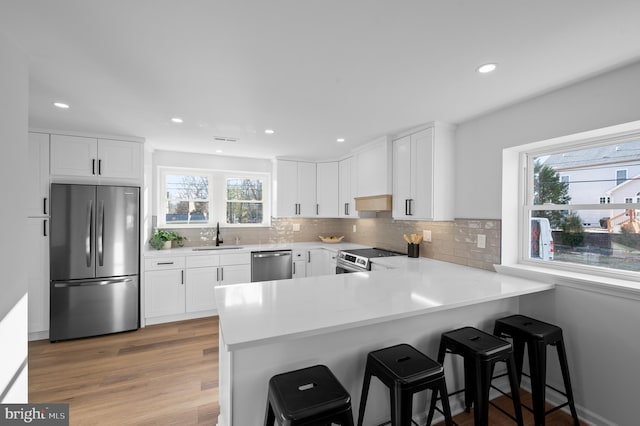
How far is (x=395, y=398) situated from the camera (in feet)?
4.51

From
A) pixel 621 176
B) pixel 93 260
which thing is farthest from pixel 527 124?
pixel 93 260

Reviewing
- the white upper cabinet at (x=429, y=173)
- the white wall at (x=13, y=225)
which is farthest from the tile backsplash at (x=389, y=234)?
the white wall at (x=13, y=225)

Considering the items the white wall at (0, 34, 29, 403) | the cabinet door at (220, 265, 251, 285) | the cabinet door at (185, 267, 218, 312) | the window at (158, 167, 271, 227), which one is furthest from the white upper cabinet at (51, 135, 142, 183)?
the white wall at (0, 34, 29, 403)

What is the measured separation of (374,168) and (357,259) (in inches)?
47.5

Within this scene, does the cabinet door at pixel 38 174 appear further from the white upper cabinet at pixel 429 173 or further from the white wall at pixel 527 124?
the white wall at pixel 527 124

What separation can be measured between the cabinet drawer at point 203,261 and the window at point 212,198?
80 centimetres

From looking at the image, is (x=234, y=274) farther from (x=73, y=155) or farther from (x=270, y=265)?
(x=73, y=155)

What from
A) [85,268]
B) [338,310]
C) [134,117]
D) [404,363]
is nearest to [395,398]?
[404,363]

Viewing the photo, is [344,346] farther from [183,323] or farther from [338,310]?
[183,323]

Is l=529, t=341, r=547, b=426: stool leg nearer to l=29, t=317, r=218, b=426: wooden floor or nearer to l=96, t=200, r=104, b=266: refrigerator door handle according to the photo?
l=29, t=317, r=218, b=426: wooden floor

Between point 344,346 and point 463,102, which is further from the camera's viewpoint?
point 463,102

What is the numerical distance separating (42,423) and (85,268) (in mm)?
1888

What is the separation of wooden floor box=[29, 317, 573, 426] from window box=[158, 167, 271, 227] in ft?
5.76

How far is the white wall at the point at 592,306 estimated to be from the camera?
5.80ft
